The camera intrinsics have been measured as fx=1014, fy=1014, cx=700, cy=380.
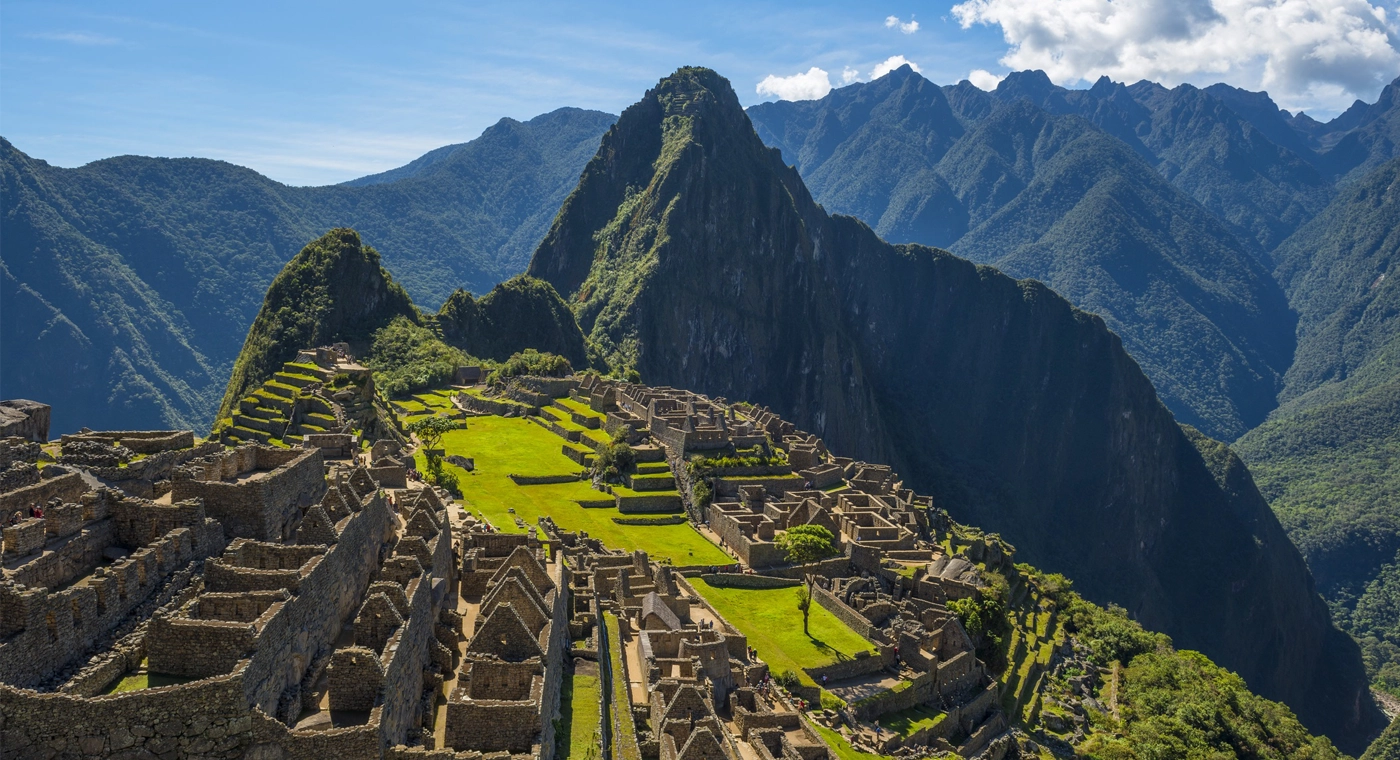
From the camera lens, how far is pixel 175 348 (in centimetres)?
16262

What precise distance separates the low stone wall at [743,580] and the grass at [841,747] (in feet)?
51.5

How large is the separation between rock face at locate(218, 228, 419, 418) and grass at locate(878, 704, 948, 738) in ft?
274

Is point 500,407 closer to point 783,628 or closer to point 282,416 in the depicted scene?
point 282,416

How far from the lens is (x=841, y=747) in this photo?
38938mm

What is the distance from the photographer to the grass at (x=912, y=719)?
44.4 meters

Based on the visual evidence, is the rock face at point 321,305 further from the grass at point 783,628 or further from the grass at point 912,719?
the grass at point 912,719

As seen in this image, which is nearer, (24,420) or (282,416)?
(24,420)

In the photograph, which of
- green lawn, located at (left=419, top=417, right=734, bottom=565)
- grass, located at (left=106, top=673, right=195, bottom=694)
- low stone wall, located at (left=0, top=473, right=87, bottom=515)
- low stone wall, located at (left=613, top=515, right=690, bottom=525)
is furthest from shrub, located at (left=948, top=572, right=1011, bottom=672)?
grass, located at (left=106, top=673, right=195, bottom=694)

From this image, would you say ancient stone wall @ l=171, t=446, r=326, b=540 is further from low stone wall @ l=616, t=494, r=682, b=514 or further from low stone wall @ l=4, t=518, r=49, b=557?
low stone wall @ l=616, t=494, r=682, b=514

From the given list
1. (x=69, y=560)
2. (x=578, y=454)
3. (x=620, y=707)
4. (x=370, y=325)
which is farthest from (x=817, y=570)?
(x=370, y=325)

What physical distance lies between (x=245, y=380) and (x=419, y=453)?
51.4 m

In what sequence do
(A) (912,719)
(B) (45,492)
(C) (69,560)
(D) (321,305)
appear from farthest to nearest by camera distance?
(D) (321,305)
(A) (912,719)
(B) (45,492)
(C) (69,560)

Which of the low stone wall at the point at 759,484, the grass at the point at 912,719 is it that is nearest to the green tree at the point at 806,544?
the low stone wall at the point at 759,484

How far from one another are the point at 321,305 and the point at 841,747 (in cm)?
10221
